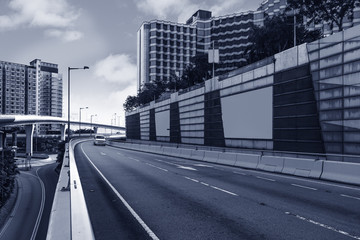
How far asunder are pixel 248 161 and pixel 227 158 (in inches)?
112

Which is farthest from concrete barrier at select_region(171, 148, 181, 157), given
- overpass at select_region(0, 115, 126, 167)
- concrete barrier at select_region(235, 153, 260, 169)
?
overpass at select_region(0, 115, 126, 167)

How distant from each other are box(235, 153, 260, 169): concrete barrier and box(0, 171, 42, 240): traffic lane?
16796 millimetres

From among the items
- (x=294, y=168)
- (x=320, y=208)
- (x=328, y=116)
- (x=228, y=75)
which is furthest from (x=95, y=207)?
(x=228, y=75)

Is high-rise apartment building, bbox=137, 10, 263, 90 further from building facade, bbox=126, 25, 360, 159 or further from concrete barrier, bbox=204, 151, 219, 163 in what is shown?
concrete barrier, bbox=204, 151, 219, 163

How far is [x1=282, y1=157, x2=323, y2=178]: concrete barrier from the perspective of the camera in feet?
54.7

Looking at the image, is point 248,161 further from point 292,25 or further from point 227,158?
point 292,25

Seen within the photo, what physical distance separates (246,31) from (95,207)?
403 ft

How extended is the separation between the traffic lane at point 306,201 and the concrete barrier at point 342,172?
95.4 inches

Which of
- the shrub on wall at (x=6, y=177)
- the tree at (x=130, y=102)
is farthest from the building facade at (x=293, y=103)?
the tree at (x=130, y=102)

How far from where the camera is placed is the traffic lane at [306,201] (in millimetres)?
8281

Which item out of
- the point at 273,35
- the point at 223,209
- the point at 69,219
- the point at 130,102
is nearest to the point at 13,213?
the point at 223,209

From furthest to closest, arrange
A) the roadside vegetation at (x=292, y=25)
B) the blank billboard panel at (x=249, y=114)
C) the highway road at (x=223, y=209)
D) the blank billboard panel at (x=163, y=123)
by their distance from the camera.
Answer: the blank billboard panel at (x=163, y=123) → the roadside vegetation at (x=292, y=25) → the blank billboard panel at (x=249, y=114) → the highway road at (x=223, y=209)

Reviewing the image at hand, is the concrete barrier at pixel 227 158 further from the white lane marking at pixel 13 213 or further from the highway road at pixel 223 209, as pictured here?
the white lane marking at pixel 13 213

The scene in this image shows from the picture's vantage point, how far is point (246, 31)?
123 metres
